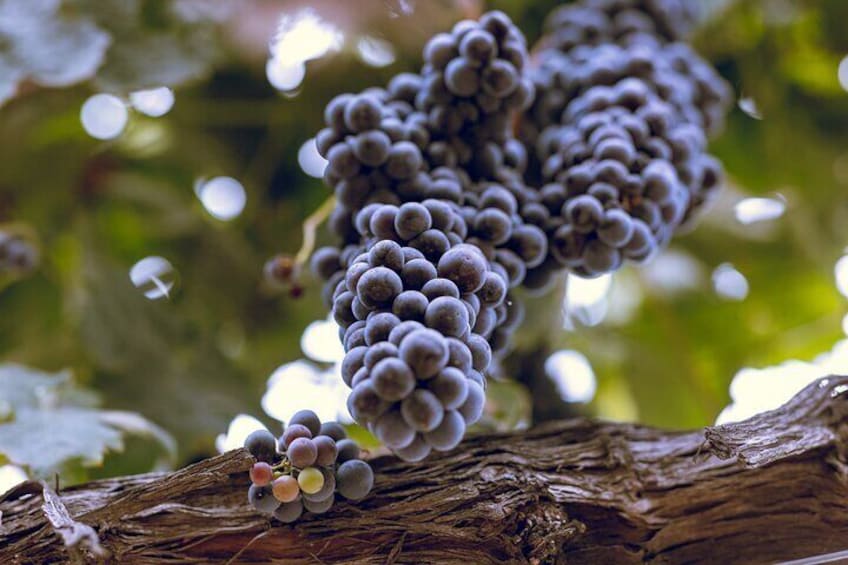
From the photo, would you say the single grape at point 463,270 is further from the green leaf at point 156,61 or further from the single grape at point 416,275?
the green leaf at point 156,61

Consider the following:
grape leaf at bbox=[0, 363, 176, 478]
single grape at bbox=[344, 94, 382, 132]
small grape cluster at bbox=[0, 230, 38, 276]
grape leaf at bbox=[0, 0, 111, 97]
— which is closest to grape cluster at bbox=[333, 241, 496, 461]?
single grape at bbox=[344, 94, 382, 132]

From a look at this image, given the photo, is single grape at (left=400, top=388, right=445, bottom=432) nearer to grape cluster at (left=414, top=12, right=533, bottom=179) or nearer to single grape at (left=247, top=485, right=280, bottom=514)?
single grape at (left=247, top=485, right=280, bottom=514)

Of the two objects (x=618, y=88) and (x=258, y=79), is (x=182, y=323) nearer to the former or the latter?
(x=258, y=79)

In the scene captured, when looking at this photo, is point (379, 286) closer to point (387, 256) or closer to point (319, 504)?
point (387, 256)

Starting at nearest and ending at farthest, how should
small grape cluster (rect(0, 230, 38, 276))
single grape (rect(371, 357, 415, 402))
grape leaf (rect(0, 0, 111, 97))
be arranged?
1. single grape (rect(371, 357, 415, 402))
2. grape leaf (rect(0, 0, 111, 97))
3. small grape cluster (rect(0, 230, 38, 276))

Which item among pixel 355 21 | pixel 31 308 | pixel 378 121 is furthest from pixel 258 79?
pixel 378 121

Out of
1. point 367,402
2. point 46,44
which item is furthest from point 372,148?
point 46,44
